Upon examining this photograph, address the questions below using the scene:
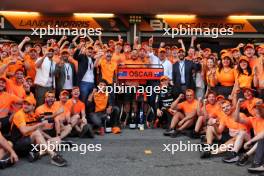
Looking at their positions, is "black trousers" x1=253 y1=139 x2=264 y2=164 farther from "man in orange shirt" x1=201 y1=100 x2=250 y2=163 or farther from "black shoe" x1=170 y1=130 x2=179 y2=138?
"black shoe" x1=170 y1=130 x2=179 y2=138

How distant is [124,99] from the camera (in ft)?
34.1

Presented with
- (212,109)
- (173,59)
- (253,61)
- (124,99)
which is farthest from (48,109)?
(253,61)

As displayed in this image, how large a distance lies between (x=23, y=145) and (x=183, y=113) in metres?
3.91

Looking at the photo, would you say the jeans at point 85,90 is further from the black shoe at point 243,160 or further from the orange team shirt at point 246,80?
the black shoe at point 243,160

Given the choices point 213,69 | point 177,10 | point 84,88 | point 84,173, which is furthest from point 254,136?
point 177,10

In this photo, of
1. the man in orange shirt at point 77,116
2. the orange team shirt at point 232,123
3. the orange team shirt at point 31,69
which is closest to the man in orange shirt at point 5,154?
the man in orange shirt at point 77,116

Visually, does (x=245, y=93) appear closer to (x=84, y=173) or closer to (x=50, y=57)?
(x=84, y=173)

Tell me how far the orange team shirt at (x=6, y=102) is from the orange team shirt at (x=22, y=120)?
661 millimetres

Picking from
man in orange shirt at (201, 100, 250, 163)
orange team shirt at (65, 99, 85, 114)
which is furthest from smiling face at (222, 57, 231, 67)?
orange team shirt at (65, 99, 85, 114)

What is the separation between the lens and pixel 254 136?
7.57 meters

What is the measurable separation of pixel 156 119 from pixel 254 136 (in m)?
3.14

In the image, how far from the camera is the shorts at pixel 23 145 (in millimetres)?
7250

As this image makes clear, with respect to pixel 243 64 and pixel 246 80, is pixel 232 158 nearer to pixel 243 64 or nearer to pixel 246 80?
pixel 246 80

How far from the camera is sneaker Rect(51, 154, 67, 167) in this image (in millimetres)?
7025
